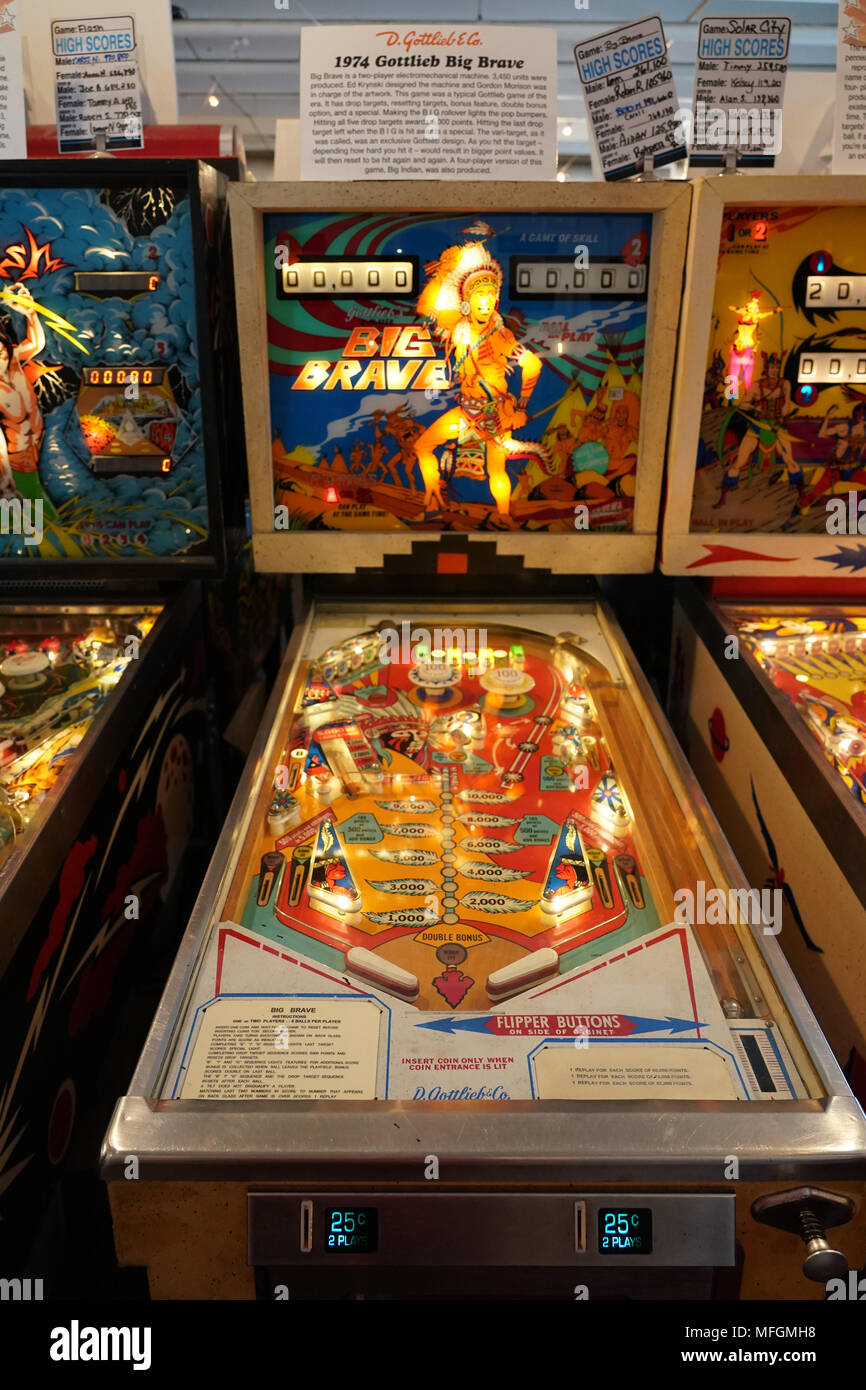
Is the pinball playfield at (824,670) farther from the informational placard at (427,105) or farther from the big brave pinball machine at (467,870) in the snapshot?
the informational placard at (427,105)

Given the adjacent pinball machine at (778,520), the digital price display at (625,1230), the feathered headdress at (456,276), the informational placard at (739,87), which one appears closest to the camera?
the digital price display at (625,1230)

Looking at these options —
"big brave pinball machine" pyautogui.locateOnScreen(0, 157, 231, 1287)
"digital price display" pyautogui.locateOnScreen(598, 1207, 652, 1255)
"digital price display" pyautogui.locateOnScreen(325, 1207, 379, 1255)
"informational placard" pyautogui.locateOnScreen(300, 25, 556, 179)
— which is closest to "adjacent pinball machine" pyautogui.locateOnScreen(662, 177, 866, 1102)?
"informational placard" pyautogui.locateOnScreen(300, 25, 556, 179)

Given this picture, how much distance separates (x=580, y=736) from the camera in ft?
5.66

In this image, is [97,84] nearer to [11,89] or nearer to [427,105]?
[11,89]

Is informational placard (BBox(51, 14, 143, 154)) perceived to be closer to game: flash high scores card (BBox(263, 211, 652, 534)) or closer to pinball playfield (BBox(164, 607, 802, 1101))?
game: flash high scores card (BBox(263, 211, 652, 534))

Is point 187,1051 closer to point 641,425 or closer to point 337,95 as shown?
point 641,425

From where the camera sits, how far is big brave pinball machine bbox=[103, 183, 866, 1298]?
95cm

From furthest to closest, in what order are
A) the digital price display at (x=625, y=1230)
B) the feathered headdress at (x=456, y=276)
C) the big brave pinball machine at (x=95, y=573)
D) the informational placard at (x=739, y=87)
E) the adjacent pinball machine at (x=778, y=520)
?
the feathered headdress at (x=456, y=276) < the informational placard at (x=739, y=87) < the adjacent pinball machine at (x=778, y=520) < the big brave pinball machine at (x=95, y=573) < the digital price display at (x=625, y=1230)

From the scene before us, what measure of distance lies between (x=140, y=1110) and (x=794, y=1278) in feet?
2.44

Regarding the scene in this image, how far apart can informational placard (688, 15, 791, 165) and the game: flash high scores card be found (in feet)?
0.67

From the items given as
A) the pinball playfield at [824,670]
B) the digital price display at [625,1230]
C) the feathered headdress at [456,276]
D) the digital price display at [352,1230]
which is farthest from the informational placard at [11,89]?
the digital price display at [625,1230]

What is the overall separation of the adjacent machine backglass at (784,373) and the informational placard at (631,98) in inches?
8.2

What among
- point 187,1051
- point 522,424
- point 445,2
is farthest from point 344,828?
point 445,2

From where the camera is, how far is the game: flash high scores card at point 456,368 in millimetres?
1783
